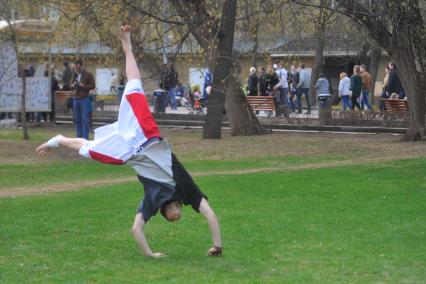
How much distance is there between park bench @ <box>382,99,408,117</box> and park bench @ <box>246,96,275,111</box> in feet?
15.2

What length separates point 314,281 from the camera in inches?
300

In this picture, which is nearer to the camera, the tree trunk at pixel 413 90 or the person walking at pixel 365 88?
the tree trunk at pixel 413 90

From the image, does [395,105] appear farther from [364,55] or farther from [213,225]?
[213,225]

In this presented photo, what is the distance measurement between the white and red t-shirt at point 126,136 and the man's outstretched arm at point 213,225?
0.83 metres

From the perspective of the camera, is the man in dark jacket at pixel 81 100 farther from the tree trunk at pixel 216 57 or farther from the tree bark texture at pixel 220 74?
the tree bark texture at pixel 220 74

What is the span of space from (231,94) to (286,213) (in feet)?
44.9

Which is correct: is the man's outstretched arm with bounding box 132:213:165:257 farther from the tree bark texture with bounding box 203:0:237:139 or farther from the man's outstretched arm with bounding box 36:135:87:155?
the tree bark texture with bounding box 203:0:237:139

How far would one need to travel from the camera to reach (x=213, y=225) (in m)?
8.59

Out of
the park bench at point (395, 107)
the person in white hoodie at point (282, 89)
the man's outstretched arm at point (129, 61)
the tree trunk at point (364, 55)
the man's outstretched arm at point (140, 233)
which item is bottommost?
the man's outstretched arm at point (140, 233)

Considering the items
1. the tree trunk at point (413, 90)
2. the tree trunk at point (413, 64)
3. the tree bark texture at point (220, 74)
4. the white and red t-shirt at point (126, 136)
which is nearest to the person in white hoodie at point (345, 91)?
the tree bark texture at point (220, 74)

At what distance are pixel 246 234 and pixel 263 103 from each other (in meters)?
21.2

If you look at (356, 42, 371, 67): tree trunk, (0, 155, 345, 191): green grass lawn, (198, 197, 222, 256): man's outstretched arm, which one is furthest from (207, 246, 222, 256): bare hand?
(356, 42, 371, 67): tree trunk

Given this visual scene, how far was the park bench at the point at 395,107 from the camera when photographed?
2667cm

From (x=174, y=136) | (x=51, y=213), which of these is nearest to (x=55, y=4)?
(x=174, y=136)
